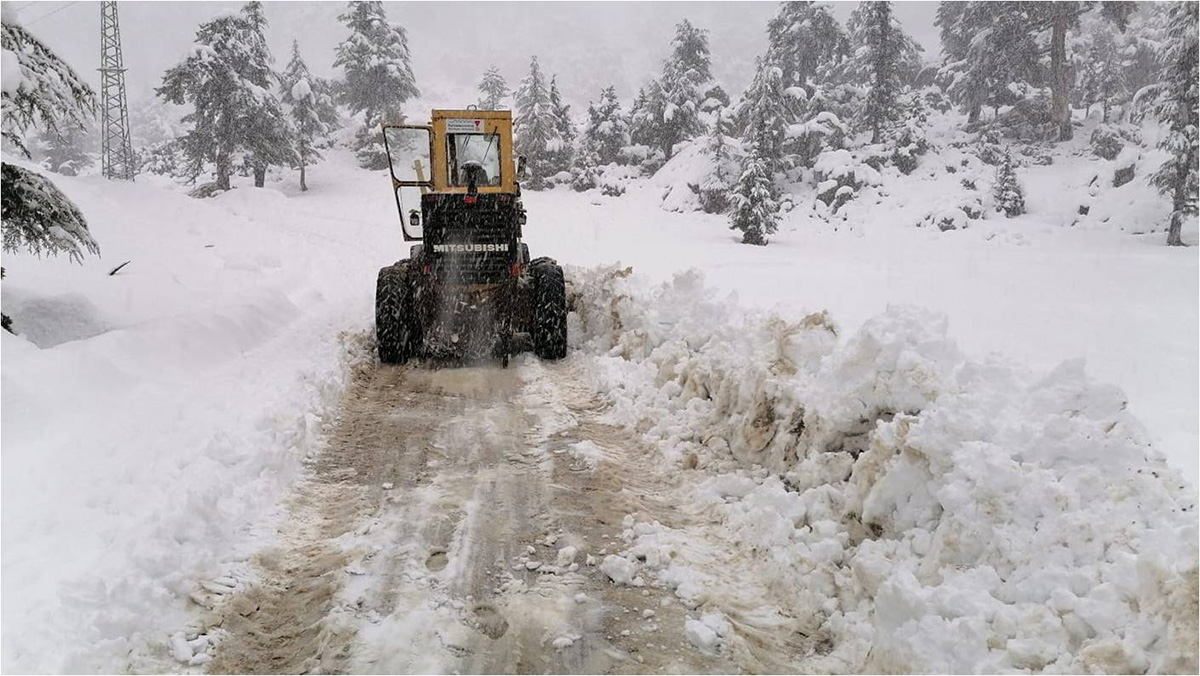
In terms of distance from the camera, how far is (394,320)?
9016mm

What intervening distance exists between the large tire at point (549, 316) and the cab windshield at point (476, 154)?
182 cm

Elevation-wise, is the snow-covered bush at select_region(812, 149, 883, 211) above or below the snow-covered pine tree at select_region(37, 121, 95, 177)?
below

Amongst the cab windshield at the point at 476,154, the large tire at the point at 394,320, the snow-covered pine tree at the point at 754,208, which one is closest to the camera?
the large tire at the point at 394,320

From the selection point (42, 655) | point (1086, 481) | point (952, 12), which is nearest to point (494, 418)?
point (42, 655)

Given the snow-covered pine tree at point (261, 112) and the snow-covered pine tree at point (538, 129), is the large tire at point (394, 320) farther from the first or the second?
the snow-covered pine tree at point (538, 129)

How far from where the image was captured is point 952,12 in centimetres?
4047

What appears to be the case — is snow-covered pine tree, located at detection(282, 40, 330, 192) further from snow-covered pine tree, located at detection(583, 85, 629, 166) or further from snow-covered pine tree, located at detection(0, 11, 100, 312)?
snow-covered pine tree, located at detection(0, 11, 100, 312)

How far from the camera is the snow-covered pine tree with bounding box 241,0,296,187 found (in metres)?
31.2

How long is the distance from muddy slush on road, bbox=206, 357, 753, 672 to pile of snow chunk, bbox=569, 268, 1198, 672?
346 mm

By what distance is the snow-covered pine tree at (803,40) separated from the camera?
36.6 metres

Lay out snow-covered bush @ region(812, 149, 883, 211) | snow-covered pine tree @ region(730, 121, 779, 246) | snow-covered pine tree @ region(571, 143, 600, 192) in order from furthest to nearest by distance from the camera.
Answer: snow-covered pine tree @ region(571, 143, 600, 192), snow-covered bush @ region(812, 149, 883, 211), snow-covered pine tree @ region(730, 121, 779, 246)

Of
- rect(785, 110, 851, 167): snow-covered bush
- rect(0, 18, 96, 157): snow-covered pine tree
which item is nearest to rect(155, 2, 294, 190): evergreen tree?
rect(785, 110, 851, 167): snow-covered bush

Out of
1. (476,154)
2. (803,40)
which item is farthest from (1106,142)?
(476,154)

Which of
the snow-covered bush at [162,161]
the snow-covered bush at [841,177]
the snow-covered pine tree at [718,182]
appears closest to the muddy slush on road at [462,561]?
the snow-covered bush at [841,177]
